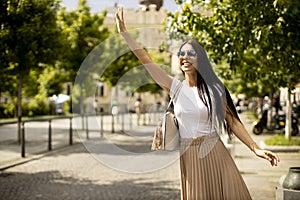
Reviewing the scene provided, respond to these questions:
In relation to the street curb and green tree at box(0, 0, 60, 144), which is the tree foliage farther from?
green tree at box(0, 0, 60, 144)

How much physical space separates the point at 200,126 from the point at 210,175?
366 millimetres

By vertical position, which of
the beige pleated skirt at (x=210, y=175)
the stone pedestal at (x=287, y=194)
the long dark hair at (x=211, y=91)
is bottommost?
the stone pedestal at (x=287, y=194)

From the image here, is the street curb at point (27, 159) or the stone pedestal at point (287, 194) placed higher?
the stone pedestal at point (287, 194)

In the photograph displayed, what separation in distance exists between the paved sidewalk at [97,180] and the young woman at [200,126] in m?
4.73

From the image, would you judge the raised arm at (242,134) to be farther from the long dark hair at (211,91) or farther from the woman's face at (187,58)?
the woman's face at (187,58)

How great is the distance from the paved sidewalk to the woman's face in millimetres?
4941

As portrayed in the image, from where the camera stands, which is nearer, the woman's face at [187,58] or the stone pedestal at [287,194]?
the woman's face at [187,58]

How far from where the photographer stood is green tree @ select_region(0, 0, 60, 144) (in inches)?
600

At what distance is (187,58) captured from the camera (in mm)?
3646

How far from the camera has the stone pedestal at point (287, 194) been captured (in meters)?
6.20

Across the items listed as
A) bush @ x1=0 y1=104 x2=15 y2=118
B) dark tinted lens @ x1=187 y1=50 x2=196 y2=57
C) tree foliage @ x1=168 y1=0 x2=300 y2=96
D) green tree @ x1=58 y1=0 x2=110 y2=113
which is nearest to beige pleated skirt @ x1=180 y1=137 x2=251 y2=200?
dark tinted lens @ x1=187 y1=50 x2=196 y2=57

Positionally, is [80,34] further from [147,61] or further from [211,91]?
[211,91]

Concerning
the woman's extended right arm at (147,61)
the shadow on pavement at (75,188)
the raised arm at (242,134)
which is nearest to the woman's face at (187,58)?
the woman's extended right arm at (147,61)

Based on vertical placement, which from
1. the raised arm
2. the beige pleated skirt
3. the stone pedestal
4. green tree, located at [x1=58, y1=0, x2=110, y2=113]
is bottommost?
the stone pedestal
